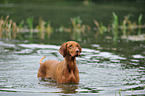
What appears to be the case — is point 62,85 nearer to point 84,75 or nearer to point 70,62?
point 70,62

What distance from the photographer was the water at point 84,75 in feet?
33.9

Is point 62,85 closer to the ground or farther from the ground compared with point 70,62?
closer to the ground

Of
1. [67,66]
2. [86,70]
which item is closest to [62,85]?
[67,66]

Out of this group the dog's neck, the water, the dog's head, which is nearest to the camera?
the dog's head

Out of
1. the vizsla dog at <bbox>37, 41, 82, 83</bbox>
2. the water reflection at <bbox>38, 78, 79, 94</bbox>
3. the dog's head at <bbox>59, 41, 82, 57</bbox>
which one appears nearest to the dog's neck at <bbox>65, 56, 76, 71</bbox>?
the vizsla dog at <bbox>37, 41, 82, 83</bbox>

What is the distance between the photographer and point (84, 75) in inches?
499

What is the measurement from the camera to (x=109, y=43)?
2125 cm

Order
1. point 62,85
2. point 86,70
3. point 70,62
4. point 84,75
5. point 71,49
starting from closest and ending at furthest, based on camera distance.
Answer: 1. point 71,49
2. point 70,62
3. point 62,85
4. point 84,75
5. point 86,70

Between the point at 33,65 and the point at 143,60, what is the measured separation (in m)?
4.96

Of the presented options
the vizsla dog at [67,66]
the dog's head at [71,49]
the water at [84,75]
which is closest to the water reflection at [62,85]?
the water at [84,75]

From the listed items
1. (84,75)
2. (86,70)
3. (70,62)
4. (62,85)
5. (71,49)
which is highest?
(71,49)

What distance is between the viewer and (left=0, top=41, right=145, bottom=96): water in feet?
33.9

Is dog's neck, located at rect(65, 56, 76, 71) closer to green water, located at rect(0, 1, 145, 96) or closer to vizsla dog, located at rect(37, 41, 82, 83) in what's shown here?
vizsla dog, located at rect(37, 41, 82, 83)

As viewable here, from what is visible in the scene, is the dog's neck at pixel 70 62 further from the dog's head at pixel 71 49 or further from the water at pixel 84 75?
the water at pixel 84 75
